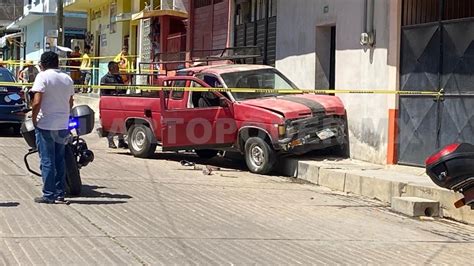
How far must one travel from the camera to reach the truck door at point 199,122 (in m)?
13.0

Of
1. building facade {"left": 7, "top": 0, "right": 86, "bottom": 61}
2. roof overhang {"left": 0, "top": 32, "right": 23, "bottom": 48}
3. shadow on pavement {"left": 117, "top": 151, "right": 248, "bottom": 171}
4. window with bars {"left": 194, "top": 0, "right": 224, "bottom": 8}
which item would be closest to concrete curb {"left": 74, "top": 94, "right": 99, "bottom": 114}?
window with bars {"left": 194, "top": 0, "right": 224, "bottom": 8}

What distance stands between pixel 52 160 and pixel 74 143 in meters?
0.81

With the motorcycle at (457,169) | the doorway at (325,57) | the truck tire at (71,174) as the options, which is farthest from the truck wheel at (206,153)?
the motorcycle at (457,169)

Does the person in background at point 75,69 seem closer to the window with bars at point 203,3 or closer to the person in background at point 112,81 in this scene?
the window with bars at point 203,3

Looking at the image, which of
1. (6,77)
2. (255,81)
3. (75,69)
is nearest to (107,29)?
(75,69)

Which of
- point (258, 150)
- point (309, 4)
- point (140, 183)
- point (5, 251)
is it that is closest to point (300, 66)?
point (309, 4)

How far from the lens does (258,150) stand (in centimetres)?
1264

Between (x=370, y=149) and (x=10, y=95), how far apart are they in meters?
9.08

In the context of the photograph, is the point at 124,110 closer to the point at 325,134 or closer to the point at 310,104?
the point at 310,104

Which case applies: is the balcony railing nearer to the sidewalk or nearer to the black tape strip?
the black tape strip

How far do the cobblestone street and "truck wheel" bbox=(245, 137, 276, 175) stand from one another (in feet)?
2.64

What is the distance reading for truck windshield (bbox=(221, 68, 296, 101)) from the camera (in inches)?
521

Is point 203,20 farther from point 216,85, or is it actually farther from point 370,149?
point 370,149

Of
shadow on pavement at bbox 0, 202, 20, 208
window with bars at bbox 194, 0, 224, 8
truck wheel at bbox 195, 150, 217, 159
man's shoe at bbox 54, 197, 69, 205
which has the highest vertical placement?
window with bars at bbox 194, 0, 224, 8
